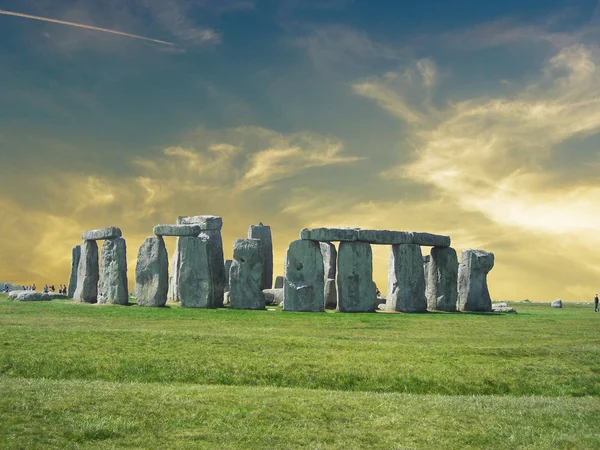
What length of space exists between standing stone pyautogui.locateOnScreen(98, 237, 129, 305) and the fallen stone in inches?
333

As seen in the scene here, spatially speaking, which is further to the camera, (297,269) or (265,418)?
(297,269)

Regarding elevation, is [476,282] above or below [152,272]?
below

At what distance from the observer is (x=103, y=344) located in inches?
640

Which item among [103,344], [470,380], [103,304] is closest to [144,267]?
[103,304]

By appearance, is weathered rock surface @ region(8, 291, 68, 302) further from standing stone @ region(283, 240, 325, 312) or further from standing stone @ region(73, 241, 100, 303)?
standing stone @ region(283, 240, 325, 312)

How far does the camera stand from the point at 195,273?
99.9ft

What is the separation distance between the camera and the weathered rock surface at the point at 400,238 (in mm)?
30516

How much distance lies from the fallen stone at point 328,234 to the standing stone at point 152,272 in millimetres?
6272

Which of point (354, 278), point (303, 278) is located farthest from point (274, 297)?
point (354, 278)

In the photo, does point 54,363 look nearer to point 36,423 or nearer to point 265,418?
point 36,423

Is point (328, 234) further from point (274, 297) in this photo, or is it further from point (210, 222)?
point (210, 222)

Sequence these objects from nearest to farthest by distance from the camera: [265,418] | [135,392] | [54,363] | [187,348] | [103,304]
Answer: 1. [265,418]
2. [135,392]
3. [54,363]
4. [187,348]
5. [103,304]

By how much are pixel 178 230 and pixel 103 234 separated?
4.20 metres

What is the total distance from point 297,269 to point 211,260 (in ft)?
13.0
